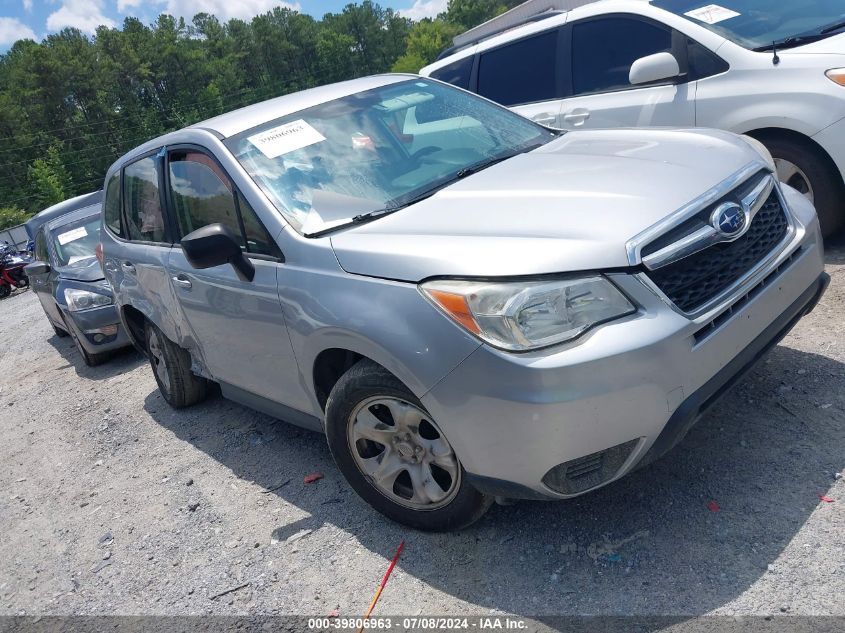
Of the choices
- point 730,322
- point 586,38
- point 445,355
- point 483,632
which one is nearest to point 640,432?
point 730,322

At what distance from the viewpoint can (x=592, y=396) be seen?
2.47 metres

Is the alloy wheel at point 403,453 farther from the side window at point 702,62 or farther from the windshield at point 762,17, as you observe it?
the windshield at point 762,17

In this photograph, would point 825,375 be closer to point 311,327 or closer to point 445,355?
point 445,355

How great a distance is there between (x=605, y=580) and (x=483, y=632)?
1.56ft

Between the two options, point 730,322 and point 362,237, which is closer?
point 730,322

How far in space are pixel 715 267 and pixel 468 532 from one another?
144 cm

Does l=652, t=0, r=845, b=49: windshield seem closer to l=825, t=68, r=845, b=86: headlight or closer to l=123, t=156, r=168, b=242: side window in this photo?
l=825, t=68, r=845, b=86: headlight

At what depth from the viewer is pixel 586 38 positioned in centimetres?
603

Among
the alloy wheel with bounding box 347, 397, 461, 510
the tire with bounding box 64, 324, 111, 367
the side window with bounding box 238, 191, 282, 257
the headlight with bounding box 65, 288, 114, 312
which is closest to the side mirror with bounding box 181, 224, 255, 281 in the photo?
the side window with bounding box 238, 191, 282, 257

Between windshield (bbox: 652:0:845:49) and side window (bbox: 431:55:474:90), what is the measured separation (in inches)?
72.9

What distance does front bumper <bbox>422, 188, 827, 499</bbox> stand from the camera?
8.07ft

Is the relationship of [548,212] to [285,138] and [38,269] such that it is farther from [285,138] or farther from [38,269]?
[38,269]

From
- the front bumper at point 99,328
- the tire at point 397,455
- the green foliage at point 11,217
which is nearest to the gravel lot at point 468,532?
the tire at point 397,455

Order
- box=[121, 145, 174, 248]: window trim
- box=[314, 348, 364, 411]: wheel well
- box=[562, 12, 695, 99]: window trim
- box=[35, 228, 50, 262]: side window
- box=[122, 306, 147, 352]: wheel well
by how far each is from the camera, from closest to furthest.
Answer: box=[314, 348, 364, 411]: wheel well < box=[121, 145, 174, 248]: window trim < box=[562, 12, 695, 99]: window trim < box=[122, 306, 147, 352]: wheel well < box=[35, 228, 50, 262]: side window
